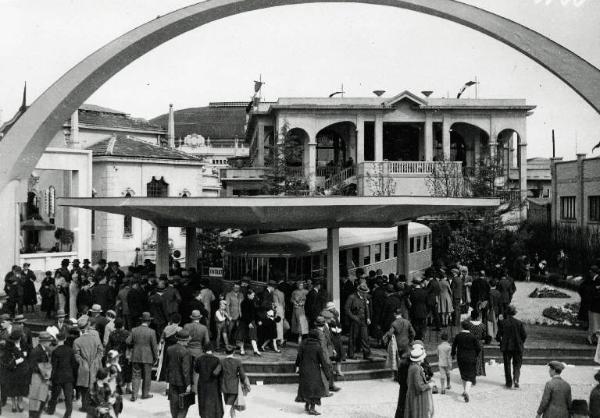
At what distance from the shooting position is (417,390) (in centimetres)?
879

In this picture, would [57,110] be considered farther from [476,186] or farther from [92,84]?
[476,186]

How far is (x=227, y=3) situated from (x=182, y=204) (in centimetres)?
501

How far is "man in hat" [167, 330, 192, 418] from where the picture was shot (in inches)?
374

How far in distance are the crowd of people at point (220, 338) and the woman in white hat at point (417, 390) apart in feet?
0.04

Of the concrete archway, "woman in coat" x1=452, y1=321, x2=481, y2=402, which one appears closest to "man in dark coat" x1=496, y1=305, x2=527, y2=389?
"woman in coat" x1=452, y1=321, x2=481, y2=402

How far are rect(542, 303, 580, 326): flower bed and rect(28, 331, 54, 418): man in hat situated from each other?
13.6 metres

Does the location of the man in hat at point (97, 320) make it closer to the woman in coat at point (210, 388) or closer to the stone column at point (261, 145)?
the woman in coat at point (210, 388)

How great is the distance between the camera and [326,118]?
3662cm

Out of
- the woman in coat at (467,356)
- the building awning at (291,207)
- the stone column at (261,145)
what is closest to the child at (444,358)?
the woman in coat at (467,356)

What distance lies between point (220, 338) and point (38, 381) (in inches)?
169

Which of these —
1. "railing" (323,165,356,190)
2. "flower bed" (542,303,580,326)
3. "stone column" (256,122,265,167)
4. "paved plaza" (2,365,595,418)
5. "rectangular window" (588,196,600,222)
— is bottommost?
"paved plaza" (2,365,595,418)

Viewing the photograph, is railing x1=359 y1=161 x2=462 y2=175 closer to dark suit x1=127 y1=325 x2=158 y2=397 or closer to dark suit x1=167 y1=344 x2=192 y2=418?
dark suit x1=127 y1=325 x2=158 y2=397

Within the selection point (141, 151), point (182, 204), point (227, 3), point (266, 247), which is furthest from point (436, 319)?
point (141, 151)

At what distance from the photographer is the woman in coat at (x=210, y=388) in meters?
8.97
